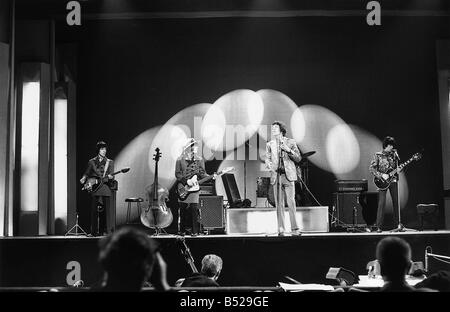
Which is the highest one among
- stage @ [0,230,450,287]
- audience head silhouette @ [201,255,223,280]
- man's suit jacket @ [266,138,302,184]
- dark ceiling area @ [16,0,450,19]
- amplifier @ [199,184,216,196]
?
dark ceiling area @ [16,0,450,19]

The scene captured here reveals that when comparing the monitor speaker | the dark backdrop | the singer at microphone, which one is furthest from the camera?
the dark backdrop

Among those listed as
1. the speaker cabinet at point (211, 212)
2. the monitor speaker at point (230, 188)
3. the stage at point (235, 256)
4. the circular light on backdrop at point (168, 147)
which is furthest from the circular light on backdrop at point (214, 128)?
the stage at point (235, 256)

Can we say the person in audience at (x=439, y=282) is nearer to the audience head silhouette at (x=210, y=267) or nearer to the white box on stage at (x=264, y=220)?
the audience head silhouette at (x=210, y=267)

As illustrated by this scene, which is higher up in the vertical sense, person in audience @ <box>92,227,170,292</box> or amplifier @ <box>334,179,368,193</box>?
amplifier @ <box>334,179,368,193</box>

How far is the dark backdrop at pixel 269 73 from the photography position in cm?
1061

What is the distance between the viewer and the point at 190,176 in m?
8.83

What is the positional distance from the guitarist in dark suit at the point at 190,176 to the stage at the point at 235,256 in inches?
46.1

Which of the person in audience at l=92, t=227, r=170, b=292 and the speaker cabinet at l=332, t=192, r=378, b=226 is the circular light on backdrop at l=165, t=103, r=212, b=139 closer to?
the speaker cabinet at l=332, t=192, r=378, b=226

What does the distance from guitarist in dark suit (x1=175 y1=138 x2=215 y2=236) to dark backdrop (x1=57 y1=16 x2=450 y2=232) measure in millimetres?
2059

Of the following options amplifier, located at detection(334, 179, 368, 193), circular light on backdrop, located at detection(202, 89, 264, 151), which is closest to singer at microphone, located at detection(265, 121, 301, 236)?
amplifier, located at detection(334, 179, 368, 193)

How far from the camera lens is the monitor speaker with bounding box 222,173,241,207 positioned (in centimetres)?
1012

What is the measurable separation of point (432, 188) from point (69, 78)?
6853mm

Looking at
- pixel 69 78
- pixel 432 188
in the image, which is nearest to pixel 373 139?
pixel 432 188

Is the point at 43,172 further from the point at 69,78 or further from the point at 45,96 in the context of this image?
the point at 69,78
